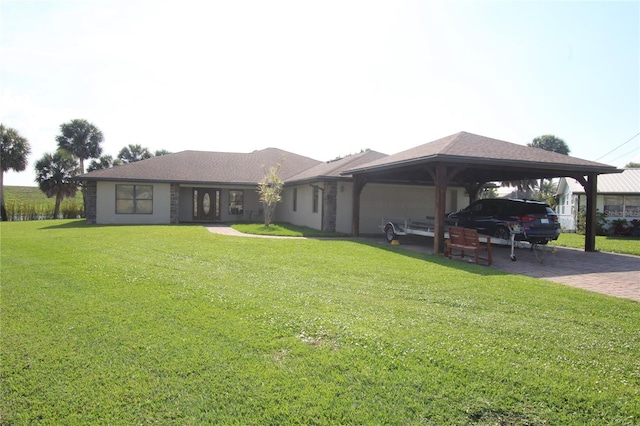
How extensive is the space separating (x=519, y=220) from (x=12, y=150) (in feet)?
106

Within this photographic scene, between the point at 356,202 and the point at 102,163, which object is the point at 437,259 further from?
the point at 102,163

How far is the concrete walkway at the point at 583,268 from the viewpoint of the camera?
26.3ft

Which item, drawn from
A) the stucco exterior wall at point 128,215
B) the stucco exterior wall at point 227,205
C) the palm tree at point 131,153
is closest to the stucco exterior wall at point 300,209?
the stucco exterior wall at point 227,205

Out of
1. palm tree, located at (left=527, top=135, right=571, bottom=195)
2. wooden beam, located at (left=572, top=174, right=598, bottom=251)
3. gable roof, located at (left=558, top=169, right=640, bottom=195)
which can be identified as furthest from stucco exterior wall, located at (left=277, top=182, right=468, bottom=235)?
palm tree, located at (left=527, top=135, right=571, bottom=195)

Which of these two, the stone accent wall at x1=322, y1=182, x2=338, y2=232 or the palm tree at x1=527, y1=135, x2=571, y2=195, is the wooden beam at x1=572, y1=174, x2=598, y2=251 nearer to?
the stone accent wall at x1=322, y1=182, x2=338, y2=232

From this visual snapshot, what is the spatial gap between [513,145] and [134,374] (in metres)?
14.1

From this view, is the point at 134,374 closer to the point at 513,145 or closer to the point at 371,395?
the point at 371,395

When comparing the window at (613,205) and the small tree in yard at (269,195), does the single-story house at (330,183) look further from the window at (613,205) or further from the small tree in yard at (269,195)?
the window at (613,205)

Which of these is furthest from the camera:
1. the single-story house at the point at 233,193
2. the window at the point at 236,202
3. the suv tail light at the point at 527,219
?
the window at the point at 236,202

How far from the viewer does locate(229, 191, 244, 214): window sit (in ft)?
84.8

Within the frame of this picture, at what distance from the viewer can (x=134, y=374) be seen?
370 centimetres

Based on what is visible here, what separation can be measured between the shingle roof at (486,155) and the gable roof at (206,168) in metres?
11.2

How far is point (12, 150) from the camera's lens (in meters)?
29.1

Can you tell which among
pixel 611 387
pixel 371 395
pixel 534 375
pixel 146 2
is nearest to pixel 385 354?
pixel 371 395
